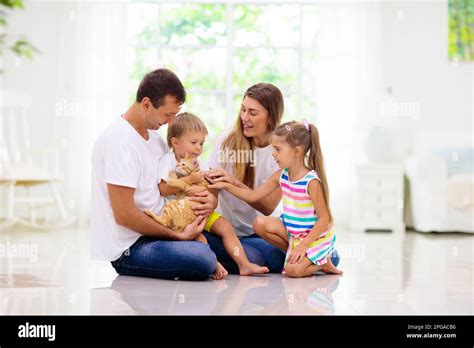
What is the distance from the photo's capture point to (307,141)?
3557 mm

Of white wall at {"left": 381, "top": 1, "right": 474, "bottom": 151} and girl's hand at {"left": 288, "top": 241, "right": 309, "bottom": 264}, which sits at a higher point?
white wall at {"left": 381, "top": 1, "right": 474, "bottom": 151}

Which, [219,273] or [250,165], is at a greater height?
[250,165]

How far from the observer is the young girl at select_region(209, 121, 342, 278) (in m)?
3.51

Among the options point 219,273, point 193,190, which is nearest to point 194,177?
point 193,190

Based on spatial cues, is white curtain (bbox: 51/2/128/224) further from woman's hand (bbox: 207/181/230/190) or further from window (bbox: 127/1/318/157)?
woman's hand (bbox: 207/181/230/190)

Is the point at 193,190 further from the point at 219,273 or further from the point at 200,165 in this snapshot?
the point at 219,273

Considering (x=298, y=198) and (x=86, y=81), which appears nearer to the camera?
(x=298, y=198)

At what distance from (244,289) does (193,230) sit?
0.41 metres

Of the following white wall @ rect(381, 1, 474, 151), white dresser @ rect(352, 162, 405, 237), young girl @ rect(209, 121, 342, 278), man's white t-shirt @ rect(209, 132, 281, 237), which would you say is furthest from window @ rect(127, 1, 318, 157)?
young girl @ rect(209, 121, 342, 278)

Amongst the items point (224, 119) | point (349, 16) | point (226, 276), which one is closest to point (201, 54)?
point (224, 119)

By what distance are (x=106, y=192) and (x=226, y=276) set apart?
0.68m

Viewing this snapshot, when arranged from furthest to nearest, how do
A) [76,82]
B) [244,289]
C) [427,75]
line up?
1. [427,75]
2. [76,82]
3. [244,289]

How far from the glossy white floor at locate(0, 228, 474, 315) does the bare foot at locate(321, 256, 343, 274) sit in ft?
0.16

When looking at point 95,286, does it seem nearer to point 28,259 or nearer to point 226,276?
point 226,276
